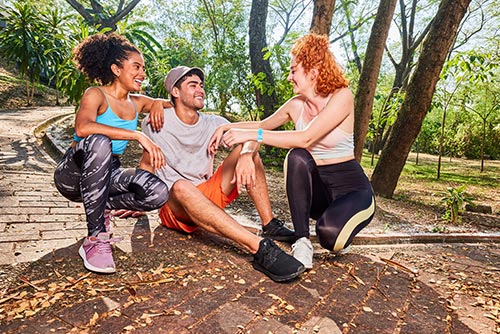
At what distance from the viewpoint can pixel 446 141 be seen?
22.7 m

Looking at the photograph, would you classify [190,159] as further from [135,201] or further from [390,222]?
[390,222]

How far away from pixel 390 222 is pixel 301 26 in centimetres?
2570

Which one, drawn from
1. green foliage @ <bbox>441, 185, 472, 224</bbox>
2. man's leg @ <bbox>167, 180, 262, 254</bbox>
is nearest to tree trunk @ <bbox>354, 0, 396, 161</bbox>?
green foliage @ <bbox>441, 185, 472, 224</bbox>

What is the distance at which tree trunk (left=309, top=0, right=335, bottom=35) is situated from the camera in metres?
5.15

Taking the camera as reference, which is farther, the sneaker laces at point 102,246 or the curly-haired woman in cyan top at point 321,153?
the curly-haired woman in cyan top at point 321,153

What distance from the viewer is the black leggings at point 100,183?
2.15m

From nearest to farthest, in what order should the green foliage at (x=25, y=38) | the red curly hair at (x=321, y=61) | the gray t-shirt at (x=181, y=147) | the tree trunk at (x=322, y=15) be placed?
the red curly hair at (x=321, y=61) < the gray t-shirt at (x=181, y=147) < the tree trunk at (x=322, y=15) < the green foliage at (x=25, y=38)

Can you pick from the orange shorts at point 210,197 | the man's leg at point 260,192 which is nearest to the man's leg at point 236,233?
the orange shorts at point 210,197

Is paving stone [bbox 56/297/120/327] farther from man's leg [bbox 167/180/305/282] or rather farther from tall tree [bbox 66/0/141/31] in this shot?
tall tree [bbox 66/0/141/31]

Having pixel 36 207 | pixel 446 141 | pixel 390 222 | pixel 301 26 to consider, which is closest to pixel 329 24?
pixel 390 222

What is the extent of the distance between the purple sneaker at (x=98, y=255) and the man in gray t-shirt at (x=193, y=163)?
0.57 metres

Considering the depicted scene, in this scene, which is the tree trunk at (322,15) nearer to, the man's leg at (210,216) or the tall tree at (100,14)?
the man's leg at (210,216)

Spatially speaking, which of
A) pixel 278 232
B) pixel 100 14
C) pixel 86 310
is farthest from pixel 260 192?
pixel 100 14

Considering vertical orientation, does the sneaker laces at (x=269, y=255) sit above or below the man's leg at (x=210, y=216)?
below
